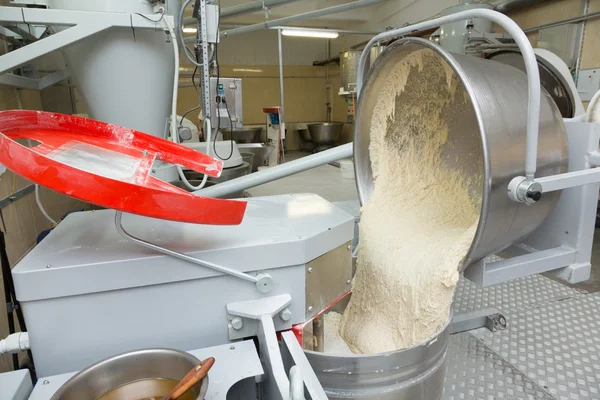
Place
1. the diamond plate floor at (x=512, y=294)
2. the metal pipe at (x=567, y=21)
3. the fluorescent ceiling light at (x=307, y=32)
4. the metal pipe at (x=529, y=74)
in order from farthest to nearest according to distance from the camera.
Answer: the fluorescent ceiling light at (x=307, y=32)
the metal pipe at (x=567, y=21)
the diamond plate floor at (x=512, y=294)
the metal pipe at (x=529, y=74)

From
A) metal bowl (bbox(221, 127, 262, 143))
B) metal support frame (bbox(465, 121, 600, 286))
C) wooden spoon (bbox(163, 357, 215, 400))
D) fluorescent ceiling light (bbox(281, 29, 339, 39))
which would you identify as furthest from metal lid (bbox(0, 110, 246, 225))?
metal bowl (bbox(221, 127, 262, 143))

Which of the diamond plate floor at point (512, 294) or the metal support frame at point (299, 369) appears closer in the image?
the metal support frame at point (299, 369)

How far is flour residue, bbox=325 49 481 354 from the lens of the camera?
2.98 feet

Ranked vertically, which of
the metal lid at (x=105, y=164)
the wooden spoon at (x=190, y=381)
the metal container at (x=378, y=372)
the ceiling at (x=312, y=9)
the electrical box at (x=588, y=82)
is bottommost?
the metal container at (x=378, y=372)

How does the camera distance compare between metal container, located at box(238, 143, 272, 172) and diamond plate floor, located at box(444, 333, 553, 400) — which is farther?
metal container, located at box(238, 143, 272, 172)

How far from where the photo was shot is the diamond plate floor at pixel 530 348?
3.68ft

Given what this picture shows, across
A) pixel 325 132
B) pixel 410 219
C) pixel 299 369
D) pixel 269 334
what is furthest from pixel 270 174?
pixel 325 132

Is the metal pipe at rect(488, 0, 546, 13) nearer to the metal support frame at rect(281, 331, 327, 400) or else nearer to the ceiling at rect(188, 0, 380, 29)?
the ceiling at rect(188, 0, 380, 29)

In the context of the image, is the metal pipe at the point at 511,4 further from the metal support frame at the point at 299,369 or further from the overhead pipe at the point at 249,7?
the metal support frame at the point at 299,369

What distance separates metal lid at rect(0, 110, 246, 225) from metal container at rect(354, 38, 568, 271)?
52cm

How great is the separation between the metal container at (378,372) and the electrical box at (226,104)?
1628 mm

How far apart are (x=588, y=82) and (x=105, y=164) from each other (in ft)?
10.8

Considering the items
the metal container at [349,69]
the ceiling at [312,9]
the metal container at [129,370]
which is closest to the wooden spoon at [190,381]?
the metal container at [129,370]

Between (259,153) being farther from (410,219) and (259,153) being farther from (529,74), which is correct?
(529,74)
